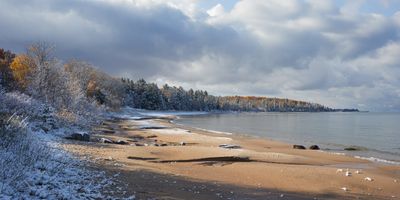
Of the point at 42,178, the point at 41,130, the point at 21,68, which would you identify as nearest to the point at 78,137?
the point at 41,130

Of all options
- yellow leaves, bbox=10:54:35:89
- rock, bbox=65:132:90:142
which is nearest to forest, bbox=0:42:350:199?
yellow leaves, bbox=10:54:35:89

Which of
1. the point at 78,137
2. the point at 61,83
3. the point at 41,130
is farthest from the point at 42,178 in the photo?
the point at 61,83

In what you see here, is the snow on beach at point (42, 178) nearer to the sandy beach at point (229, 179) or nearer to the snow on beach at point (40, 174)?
the snow on beach at point (40, 174)

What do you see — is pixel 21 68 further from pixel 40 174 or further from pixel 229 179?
pixel 40 174

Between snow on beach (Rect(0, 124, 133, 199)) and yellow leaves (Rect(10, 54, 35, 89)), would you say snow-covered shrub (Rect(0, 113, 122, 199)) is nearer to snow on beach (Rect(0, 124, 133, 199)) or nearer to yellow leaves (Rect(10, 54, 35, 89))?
snow on beach (Rect(0, 124, 133, 199))

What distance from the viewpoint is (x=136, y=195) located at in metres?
11.5

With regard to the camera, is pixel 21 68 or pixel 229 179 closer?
pixel 229 179

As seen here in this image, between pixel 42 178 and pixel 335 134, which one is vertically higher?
pixel 42 178

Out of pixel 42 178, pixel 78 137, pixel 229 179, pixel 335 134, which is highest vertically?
pixel 42 178

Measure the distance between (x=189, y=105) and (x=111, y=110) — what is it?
3780 inches

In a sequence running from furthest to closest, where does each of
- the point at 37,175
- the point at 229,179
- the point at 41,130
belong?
the point at 41,130 < the point at 229,179 < the point at 37,175

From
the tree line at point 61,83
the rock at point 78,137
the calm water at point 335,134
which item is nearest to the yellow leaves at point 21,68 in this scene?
the tree line at point 61,83

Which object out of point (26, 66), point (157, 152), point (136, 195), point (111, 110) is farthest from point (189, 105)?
point (136, 195)

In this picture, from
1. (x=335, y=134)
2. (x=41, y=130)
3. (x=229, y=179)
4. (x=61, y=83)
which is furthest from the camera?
(x=335, y=134)
